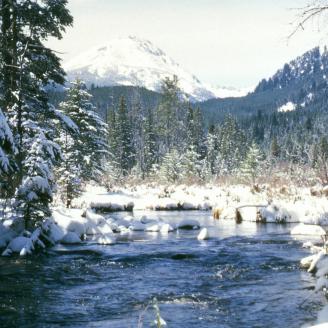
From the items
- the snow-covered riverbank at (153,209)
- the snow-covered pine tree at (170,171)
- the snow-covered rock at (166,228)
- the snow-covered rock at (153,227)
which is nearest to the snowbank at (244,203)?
the snow-covered riverbank at (153,209)

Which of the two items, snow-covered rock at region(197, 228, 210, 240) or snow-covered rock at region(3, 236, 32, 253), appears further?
snow-covered rock at region(197, 228, 210, 240)

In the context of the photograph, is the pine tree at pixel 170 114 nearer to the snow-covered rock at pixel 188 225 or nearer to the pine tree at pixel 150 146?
the pine tree at pixel 150 146

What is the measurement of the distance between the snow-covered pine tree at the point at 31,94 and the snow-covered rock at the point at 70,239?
110cm

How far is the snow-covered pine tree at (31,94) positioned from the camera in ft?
49.9

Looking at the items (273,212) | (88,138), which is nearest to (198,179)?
(88,138)

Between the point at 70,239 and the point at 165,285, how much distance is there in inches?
251

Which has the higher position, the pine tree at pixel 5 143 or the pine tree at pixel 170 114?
the pine tree at pixel 170 114

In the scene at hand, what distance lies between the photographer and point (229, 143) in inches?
3029

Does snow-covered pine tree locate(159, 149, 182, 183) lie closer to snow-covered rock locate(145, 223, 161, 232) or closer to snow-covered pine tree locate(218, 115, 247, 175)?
snow-covered pine tree locate(218, 115, 247, 175)

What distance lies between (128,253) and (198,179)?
28999 mm

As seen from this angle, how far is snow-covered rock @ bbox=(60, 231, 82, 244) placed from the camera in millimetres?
16327

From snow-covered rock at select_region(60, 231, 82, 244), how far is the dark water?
2.33 ft

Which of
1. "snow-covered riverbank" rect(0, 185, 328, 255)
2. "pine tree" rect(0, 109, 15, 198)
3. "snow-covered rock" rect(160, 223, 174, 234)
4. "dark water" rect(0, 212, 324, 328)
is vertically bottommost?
"dark water" rect(0, 212, 324, 328)

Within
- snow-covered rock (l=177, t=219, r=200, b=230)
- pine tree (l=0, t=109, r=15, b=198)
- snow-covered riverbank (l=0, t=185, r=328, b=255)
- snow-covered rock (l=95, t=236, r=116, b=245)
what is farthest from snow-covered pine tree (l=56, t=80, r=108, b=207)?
pine tree (l=0, t=109, r=15, b=198)
